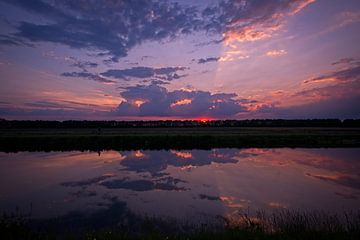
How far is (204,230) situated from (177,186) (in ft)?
27.0

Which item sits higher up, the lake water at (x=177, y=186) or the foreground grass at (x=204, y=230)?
the foreground grass at (x=204, y=230)

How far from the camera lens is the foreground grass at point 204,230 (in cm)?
791

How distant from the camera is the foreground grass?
311 inches

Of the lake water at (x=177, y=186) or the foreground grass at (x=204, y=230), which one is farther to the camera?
the lake water at (x=177, y=186)

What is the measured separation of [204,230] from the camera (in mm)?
9047

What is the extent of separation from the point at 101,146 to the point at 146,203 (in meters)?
30.2

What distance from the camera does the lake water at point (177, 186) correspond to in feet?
42.2

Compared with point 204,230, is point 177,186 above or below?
below

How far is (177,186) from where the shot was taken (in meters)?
17.2

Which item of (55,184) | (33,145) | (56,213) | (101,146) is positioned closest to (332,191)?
(56,213)

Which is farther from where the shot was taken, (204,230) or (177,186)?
(177,186)

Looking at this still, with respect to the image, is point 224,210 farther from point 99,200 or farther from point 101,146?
point 101,146

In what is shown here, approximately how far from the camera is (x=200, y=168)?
78.8ft

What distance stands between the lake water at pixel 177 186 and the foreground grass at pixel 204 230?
1.32 meters
